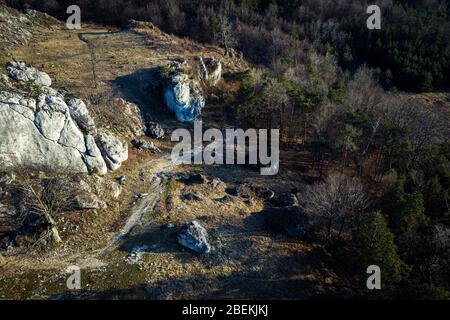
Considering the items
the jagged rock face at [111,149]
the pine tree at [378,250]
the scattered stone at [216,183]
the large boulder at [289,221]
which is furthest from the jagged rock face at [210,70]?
the pine tree at [378,250]

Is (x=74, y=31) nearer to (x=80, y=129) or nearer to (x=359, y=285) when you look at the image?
(x=80, y=129)

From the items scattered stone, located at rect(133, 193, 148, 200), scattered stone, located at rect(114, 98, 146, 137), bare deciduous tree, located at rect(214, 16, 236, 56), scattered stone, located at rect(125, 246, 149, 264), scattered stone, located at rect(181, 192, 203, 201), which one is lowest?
scattered stone, located at rect(125, 246, 149, 264)

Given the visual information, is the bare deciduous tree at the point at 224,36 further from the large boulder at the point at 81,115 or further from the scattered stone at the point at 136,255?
the scattered stone at the point at 136,255

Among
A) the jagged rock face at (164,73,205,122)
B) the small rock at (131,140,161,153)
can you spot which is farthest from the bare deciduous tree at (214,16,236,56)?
the small rock at (131,140,161,153)

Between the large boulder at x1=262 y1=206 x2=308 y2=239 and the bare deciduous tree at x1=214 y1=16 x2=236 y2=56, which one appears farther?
the bare deciduous tree at x1=214 y1=16 x2=236 y2=56

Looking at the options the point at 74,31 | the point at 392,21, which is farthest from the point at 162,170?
the point at 392,21

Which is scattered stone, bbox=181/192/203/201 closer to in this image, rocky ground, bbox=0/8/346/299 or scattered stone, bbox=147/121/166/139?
rocky ground, bbox=0/8/346/299

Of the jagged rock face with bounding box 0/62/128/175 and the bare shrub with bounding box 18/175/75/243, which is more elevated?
the jagged rock face with bounding box 0/62/128/175

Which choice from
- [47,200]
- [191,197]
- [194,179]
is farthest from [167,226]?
[47,200]
